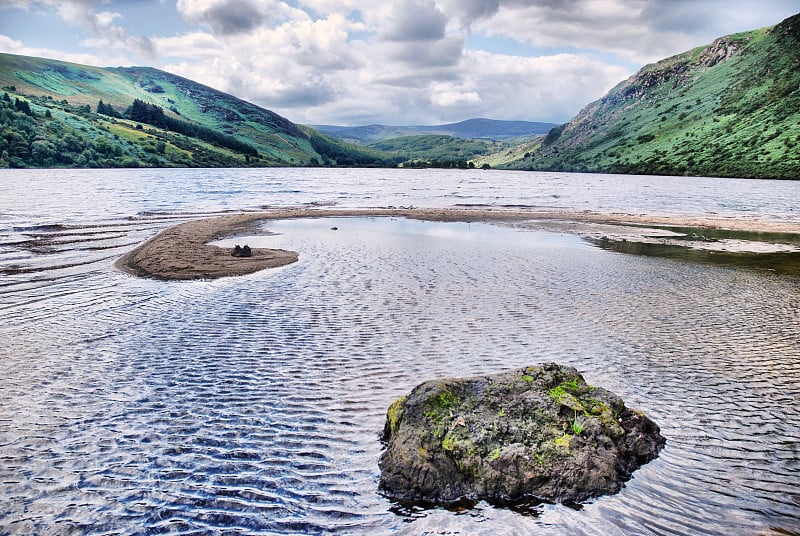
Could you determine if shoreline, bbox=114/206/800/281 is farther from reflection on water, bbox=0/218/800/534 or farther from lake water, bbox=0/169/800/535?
reflection on water, bbox=0/218/800/534

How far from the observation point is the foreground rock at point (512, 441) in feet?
26.1

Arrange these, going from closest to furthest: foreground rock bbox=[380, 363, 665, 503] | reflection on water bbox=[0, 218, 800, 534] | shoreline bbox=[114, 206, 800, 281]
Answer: reflection on water bbox=[0, 218, 800, 534] → foreground rock bbox=[380, 363, 665, 503] → shoreline bbox=[114, 206, 800, 281]

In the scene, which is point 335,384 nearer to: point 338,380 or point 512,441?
point 338,380

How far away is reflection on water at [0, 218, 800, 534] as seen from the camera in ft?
24.9

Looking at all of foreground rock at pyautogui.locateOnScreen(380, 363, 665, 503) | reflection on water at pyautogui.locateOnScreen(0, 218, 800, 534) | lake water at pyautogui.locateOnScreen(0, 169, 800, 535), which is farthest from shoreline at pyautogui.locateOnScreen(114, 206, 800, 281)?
foreground rock at pyautogui.locateOnScreen(380, 363, 665, 503)

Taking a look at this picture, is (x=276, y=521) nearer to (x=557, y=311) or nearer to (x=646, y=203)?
(x=557, y=311)

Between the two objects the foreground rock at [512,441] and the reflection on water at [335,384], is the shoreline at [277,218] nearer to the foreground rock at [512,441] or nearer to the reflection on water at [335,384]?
the reflection on water at [335,384]

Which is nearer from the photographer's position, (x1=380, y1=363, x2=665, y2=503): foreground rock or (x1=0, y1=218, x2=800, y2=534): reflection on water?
(x1=0, y1=218, x2=800, y2=534): reflection on water

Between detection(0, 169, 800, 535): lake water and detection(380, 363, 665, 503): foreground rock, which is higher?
detection(380, 363, 665, 503): foreground rock

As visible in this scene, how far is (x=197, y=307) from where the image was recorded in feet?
64.8

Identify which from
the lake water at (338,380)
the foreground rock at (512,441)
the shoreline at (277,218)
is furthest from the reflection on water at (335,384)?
the shoreline at (277,218)

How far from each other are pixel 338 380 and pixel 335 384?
26 cm

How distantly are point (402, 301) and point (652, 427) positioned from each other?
12.2 metres

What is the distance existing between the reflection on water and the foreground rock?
0.39 metres
